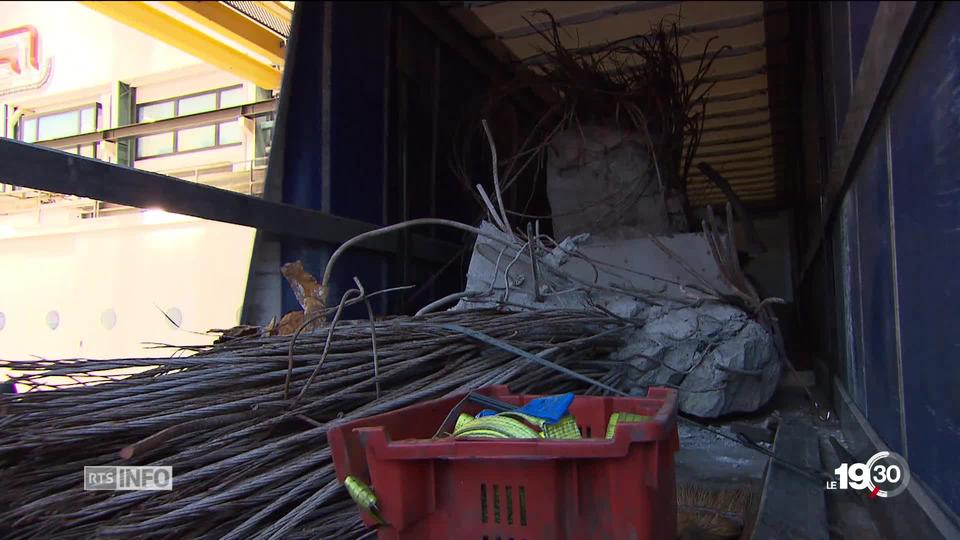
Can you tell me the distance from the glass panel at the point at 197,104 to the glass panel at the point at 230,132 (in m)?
0.18

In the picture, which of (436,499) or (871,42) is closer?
(436,499)

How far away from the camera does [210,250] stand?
373 centimetres

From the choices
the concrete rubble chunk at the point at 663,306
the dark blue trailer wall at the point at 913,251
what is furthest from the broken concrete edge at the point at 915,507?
the concrete rubble chunk at the point at 663,306

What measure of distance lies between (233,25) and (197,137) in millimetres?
1174

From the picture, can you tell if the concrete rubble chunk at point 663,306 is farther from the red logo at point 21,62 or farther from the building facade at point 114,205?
the red logo at point 21,62

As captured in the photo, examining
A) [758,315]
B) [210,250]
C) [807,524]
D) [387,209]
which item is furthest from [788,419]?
[210,250]

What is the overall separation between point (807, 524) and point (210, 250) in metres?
3.21

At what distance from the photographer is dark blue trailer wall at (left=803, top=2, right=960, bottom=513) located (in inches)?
46.6

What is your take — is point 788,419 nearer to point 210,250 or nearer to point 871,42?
point 871,42

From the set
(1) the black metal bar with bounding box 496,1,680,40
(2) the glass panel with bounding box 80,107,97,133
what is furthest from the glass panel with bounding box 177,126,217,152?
(1) the black metal bar with bounding box 496,1,680,40

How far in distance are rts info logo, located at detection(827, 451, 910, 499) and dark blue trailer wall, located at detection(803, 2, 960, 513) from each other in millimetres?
39

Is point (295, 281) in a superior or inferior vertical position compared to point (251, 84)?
inferior

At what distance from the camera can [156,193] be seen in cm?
290

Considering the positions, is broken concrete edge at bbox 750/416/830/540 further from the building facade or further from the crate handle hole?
the building facade
